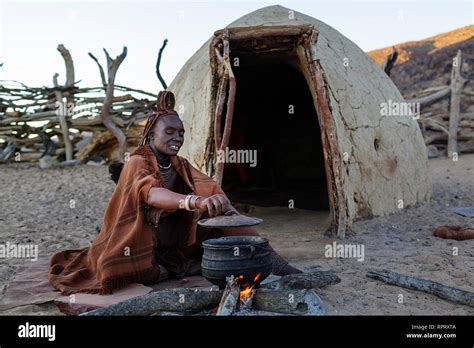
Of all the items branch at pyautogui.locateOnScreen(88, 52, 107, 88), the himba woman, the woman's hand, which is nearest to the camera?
the woman's hand

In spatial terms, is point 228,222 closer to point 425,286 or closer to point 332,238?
point 425,286

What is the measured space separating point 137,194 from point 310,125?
530 cm

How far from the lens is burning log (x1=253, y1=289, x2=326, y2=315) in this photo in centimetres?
278

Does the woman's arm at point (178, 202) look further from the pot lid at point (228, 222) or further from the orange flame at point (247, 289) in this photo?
the orange flame at point (247, 289)

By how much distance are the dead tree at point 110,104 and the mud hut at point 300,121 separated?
2.18 meters

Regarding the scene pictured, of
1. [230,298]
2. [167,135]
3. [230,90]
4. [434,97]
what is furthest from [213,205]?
[434,97]

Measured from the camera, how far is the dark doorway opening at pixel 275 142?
25.0ft

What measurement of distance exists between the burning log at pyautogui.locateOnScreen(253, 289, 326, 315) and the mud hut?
226 centimetres

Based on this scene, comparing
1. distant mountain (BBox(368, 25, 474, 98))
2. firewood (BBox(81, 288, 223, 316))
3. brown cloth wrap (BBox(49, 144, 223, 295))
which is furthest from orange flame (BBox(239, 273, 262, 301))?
distant mountain (BBox(368, 25, 474, 98))


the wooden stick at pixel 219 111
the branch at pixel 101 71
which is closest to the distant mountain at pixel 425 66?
the branch at pixel 101 71

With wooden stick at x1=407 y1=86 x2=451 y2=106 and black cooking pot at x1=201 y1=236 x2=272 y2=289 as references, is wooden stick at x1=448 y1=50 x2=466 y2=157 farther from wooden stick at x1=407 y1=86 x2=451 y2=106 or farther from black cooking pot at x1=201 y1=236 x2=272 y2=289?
black cooking pot at x1=201 y1=236 x2=272 y2=289

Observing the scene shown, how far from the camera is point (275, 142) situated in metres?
8.36
